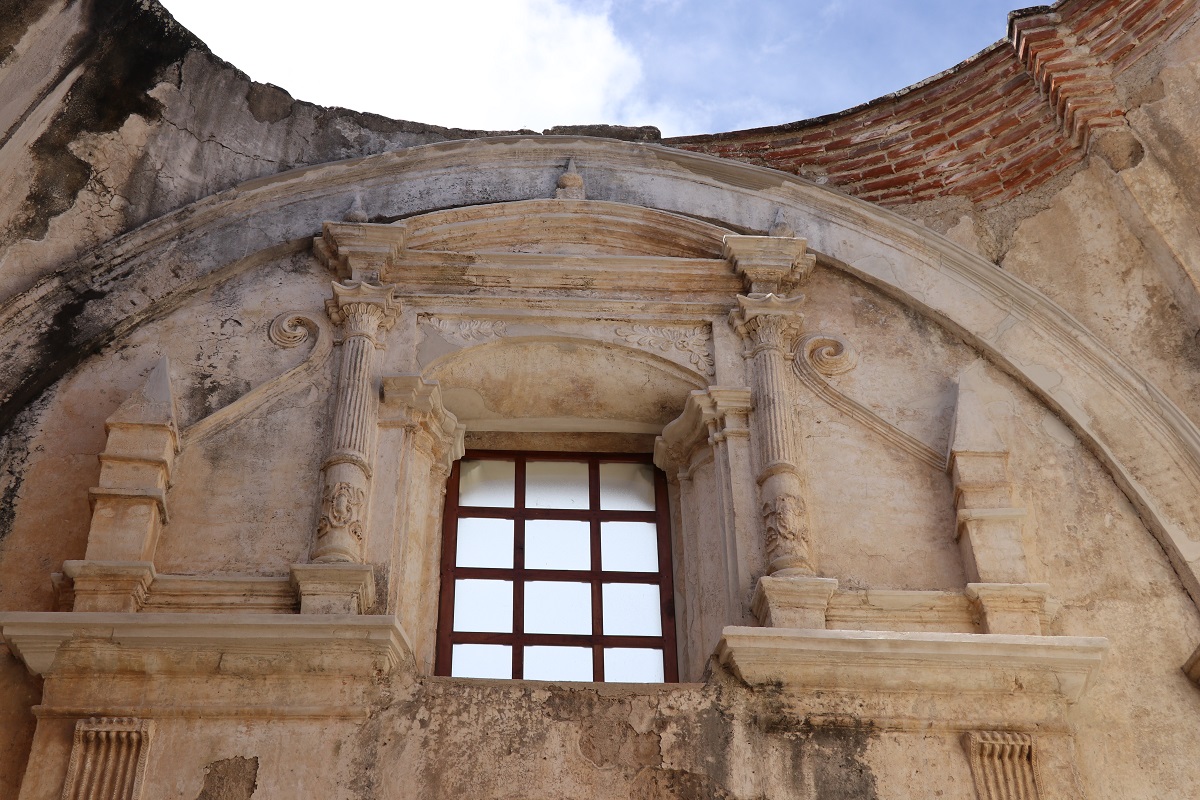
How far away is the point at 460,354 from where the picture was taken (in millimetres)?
7348

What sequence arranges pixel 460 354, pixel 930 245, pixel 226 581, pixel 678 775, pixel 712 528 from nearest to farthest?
pixel 678 775
pixel 226 581
pixel 712 528
pixel 460 354
pixel 930 245

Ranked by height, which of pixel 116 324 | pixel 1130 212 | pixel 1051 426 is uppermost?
pixel 1130 212

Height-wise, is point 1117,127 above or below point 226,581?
above

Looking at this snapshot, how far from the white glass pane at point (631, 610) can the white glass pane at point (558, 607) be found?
0.09m

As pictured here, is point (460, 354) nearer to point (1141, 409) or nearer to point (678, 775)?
point (678, 775)

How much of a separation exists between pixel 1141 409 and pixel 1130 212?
3.62ft

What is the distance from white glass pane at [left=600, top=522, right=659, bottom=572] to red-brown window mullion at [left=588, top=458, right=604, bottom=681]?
1.2 inches

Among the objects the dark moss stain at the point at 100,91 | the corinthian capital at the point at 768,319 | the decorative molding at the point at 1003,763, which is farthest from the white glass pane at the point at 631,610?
the dark moss stain at the point at 100,91

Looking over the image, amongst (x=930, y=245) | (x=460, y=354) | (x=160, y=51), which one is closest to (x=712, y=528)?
(x=460, y=354)

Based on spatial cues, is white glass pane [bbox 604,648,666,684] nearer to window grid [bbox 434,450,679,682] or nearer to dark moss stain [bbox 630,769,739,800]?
window grid [bbox 434,450,679,682]

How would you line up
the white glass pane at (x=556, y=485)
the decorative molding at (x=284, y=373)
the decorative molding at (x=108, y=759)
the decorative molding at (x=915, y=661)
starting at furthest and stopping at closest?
1. the white glass pane at (x=556, y=485)
2. the decorative molding at (x=284, y=373)
3. the decorative molding at (x=915, y=661)
4. the decorative molding at (x=108, y=759)

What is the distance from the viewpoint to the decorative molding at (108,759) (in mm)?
5641

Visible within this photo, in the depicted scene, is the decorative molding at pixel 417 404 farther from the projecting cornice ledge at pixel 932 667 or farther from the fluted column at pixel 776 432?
the projecting cornice ledge at pixel 932 667

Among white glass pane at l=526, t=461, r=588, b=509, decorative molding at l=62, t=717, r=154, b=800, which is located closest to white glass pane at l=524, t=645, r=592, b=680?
white glass pane at l=526, t=461, r=588, b=509
